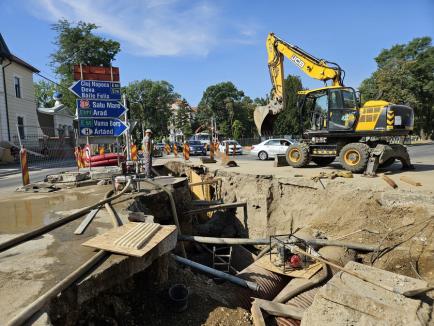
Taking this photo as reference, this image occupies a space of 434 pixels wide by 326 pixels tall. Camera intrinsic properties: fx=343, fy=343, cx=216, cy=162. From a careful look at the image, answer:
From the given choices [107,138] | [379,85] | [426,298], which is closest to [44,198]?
[107,138]

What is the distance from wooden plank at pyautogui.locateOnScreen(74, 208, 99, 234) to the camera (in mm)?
4786

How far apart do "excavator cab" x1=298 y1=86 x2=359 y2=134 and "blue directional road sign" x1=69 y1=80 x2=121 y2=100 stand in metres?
6.55

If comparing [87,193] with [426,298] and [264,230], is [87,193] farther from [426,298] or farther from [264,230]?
[426,298]

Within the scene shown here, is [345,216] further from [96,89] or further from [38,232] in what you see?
[96,89]

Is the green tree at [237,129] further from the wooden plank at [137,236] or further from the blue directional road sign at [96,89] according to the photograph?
the wooden plank at [137,236]

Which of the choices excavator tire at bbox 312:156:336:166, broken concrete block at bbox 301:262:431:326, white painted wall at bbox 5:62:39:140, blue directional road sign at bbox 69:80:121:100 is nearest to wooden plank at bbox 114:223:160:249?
broken concrete block at bbox 301:262:431:326

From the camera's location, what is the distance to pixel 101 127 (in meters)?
10.0

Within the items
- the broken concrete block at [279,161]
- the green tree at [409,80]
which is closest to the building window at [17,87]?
the broken concrete block at [279,161]

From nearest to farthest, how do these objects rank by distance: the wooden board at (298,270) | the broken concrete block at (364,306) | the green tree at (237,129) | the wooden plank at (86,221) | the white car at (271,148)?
1. the broken concrete block at (364,306)
2. the wooden plank at (86,221)
3. the wooden board at (298,270)
4. the white car at (271,148)
5. the green tree at (237,129)

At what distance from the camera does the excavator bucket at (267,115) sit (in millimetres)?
13180

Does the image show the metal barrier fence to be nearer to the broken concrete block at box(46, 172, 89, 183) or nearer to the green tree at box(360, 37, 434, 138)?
the broken concrete block at box(46, 172, 89, 183)

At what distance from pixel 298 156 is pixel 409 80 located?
30.4m

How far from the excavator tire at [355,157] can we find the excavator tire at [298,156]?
64.0 inches

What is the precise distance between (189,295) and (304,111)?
934cm
